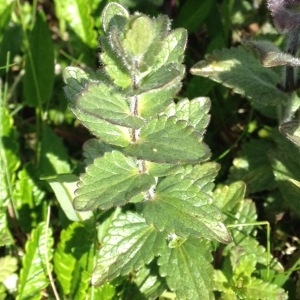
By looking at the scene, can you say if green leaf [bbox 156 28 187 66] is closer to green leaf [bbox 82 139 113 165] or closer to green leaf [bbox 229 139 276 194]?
green leaf [bbox 82 139 113 165]

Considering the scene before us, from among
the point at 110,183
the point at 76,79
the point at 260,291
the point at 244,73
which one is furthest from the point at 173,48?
the point at 260,291

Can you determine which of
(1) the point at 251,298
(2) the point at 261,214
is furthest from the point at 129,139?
(2) the point at 261,214

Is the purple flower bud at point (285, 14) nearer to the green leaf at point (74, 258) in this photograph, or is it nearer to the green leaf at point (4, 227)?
the green leaf at point (74, 258)

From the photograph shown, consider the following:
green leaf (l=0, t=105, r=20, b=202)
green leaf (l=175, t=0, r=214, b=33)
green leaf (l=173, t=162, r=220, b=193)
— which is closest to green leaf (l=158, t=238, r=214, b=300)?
green leaf (l=173, t=162, r=220, b=193)

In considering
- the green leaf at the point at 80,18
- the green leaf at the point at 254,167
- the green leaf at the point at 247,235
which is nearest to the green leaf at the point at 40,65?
the green leaf at the point at 80,18

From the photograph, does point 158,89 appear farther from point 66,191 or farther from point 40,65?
point 40,65
